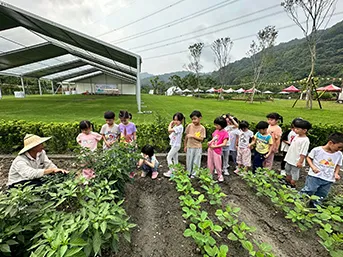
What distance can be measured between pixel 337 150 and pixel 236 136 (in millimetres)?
1610

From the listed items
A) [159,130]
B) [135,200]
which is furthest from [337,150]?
[159,130]

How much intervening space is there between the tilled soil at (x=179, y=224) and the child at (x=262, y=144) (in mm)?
588

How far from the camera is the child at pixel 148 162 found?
11.1 ft

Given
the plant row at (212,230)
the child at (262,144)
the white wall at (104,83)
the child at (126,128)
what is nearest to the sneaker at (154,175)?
the child at (126,128)

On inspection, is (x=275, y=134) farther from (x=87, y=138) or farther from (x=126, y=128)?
(x=87, y=138)

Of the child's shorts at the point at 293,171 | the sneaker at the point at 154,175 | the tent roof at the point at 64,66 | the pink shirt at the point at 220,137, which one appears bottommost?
the sneaker at the point at 154,175

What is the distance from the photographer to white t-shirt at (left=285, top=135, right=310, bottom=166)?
280 cm

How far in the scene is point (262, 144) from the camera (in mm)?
3338

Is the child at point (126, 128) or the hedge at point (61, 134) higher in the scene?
the child at point (126, 128)

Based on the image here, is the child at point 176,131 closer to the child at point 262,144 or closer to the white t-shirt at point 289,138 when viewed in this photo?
the child at point 262,144

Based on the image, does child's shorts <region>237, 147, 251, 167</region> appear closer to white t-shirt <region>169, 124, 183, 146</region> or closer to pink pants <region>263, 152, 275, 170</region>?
pink pants <region>263, 152, 275, 170</region>

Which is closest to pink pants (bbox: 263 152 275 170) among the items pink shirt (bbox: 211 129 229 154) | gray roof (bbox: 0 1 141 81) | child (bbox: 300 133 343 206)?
child (bbox: 300 133 343 206)

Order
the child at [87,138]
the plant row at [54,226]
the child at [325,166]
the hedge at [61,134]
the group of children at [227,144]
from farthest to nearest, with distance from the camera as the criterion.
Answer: the hedge at [61,134], the child at [87,138], the group of children at [227,144], the child at [325,166], the plant row at [54,226]

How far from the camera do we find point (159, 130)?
174 inches
